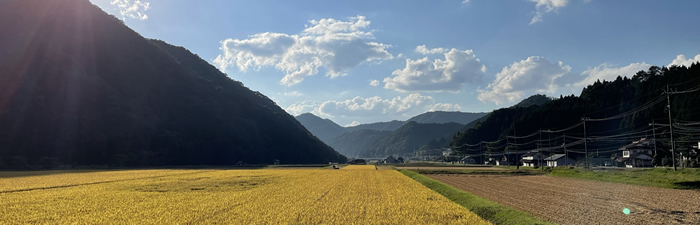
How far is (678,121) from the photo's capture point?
248 feet

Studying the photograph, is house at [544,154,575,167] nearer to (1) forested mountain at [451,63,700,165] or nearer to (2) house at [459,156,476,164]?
(1) forested mountain at [451,63,700,165]

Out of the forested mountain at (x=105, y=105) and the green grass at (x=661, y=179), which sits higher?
the forested mountain at (x=105, y=105)

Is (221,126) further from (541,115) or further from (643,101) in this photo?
(643,101)

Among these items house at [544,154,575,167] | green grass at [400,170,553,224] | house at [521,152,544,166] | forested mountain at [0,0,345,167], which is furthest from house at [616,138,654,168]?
forested mountain at [0,0,345,167]

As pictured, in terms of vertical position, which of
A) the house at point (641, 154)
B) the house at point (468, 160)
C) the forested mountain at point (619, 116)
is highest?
the forested mountain at point (619, 116)

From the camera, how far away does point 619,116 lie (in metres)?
97.9

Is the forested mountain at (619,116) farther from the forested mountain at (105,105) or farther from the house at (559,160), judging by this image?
the forested mountain at (105,105)

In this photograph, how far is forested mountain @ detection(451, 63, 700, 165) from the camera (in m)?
74.9

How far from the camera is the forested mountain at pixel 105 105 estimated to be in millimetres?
84938

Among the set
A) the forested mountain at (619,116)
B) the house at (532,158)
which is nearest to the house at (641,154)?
the forested mountain at (619,116)

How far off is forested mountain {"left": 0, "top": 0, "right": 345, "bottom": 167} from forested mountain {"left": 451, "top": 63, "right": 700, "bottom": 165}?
7789 centimetres

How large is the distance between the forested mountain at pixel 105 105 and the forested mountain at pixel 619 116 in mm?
77892

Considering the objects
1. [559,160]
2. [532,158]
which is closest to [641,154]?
[559,160]

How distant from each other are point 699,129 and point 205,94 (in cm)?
12727
